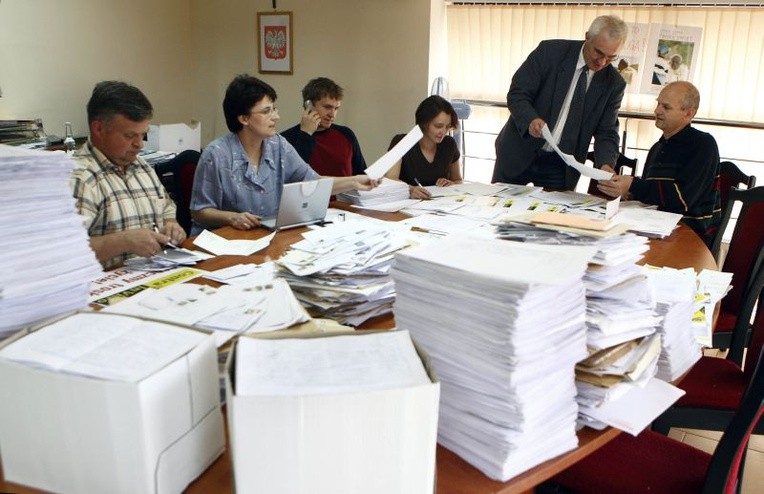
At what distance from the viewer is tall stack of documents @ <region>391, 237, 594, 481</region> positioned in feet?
3.07

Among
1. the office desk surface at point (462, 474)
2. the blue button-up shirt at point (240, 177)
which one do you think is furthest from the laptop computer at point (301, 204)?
the office desk surface at point (462, 474)

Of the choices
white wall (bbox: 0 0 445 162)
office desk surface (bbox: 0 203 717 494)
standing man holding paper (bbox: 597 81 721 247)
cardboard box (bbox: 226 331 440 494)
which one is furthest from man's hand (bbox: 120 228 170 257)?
white wall (bbox: 0 0 445 162)

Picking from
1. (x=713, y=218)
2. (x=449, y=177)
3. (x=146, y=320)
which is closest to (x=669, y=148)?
(x=713, y=218)

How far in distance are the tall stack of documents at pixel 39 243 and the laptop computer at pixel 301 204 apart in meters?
1.07

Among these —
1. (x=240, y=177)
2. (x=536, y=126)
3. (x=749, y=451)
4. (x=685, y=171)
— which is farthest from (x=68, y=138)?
(x=749, y=451)

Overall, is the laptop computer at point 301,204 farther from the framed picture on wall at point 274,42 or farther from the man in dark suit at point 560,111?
the framed picture on wall at point 274,42

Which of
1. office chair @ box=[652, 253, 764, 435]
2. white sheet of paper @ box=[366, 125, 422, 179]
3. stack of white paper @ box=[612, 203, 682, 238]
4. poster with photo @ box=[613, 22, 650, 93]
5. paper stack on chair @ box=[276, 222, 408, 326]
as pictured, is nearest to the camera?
paper stack on chair @ box=[276, 222, 408, 326]

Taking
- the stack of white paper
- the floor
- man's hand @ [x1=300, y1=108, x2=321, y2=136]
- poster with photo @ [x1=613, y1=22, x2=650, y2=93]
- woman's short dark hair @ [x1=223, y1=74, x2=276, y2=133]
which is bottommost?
the floor

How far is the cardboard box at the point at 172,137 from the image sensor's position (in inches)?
171

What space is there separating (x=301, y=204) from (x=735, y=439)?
1.55 m

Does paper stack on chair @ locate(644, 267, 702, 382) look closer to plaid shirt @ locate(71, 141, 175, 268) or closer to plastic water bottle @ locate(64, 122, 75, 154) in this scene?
plaid shirt @ locate(71, 141, 175, 268)

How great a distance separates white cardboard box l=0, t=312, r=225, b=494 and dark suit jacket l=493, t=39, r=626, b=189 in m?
2.79

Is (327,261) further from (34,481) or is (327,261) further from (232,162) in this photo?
(232,162)

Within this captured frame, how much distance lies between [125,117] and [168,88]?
3.38 m
